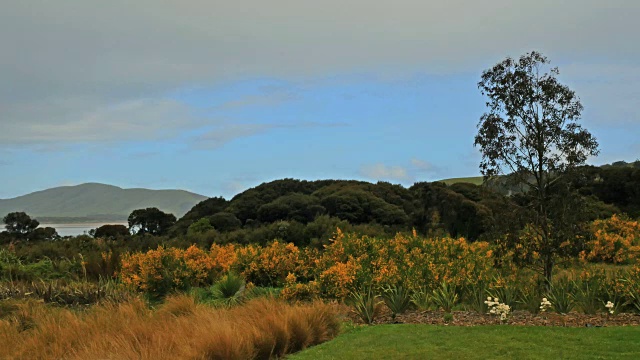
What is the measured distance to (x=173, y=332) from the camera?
752 cm

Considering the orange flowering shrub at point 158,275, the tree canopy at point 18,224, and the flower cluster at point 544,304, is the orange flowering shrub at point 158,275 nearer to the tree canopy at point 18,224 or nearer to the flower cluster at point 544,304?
the flower cluster at point 544,304

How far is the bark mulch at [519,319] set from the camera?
28.1 feet

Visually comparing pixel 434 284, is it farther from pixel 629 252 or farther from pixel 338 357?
pixel 629 252

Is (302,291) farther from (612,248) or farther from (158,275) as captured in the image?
(612,248)

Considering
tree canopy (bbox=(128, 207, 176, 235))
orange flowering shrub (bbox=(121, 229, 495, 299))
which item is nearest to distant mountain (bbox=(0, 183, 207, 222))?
tree canopy (bbox=(128, 207, 176, 235))

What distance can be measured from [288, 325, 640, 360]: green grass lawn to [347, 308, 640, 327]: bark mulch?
0.59 metres

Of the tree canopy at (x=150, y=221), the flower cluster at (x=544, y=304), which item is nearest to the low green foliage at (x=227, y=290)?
the flower cluster at (x=544, y=304)

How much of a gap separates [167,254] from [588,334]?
32.5 ft

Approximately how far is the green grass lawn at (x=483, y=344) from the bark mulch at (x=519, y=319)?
1.93 feet

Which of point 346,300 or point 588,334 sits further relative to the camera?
point 346,300

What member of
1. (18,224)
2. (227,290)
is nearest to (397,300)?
(227,290)

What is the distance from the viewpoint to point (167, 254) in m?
14.1

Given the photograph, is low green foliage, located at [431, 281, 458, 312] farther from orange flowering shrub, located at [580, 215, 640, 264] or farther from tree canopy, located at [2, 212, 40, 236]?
tree canopy, located at [2, 212, 40, 236]

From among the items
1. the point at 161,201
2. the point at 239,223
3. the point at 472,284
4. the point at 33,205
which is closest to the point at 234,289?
the point at 472,284
